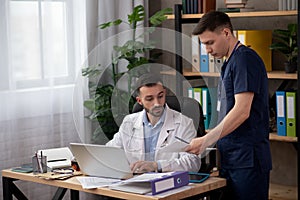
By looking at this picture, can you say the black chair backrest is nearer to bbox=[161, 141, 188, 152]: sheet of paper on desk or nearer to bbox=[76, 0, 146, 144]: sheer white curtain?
bbox=[161, 141, 188, 152]: sheet of paper on desk

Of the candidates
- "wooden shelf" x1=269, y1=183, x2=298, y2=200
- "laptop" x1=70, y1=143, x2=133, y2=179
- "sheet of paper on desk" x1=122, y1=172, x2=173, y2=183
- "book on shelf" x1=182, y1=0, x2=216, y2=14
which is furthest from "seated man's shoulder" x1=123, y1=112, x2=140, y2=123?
"book on shelf" x1=182, y1=0, x2=216, y2=14

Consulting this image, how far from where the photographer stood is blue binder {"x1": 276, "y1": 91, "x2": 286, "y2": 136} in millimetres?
4195

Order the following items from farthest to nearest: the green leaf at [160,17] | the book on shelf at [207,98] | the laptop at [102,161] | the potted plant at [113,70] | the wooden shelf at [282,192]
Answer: the green leaf at [160,17], the wooden shelf at [282,192], the potted plant at [113,70], the book on shelf at [207,98], the laptop at [102,161]

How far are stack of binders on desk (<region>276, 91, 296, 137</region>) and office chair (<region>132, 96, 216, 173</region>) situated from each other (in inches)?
38.9

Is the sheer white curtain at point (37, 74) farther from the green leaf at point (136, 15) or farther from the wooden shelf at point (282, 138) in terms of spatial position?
the wooden shelf at point (282, 138)

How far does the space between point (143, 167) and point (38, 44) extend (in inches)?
64.6

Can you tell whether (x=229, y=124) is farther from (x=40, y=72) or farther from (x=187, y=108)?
(x=40, y=72)

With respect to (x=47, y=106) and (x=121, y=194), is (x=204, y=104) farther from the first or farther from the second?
(x=121, y=194)

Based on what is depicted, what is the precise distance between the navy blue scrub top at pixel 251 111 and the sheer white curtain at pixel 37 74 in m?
1.60

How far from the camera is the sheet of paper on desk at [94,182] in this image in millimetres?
2974

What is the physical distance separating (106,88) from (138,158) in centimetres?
81

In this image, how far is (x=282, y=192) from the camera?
14.4 ft

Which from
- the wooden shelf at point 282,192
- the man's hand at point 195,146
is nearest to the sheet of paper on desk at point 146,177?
the man's hand at point 195,146

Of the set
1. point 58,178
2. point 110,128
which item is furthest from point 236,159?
point 58,178
